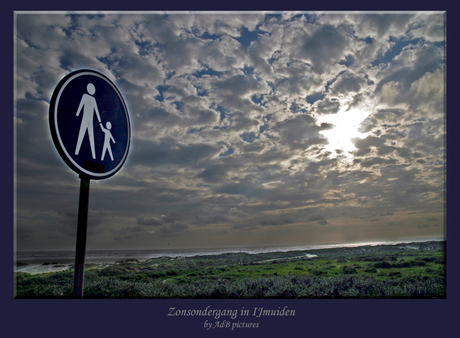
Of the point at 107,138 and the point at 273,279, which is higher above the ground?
the point at 107,138

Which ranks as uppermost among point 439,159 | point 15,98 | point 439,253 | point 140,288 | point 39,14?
point 39,14

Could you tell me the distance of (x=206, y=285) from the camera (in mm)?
6320

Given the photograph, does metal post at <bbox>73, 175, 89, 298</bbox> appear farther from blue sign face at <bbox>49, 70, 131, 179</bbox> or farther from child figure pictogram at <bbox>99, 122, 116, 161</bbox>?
child figure pictogram at <bbox>99, 122, 116, 161</bbox>

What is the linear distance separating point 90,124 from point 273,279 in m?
5.18

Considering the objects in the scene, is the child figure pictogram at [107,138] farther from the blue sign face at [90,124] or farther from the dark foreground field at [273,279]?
the dark foreground field at [273,279]

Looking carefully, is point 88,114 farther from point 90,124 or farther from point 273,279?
point 273,279

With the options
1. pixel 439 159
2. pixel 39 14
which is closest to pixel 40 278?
pixel 39 14

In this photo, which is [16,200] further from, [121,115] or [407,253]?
[407,253]

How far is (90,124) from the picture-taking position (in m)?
4.09

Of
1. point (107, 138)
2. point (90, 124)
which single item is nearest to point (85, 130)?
point (90, 124)

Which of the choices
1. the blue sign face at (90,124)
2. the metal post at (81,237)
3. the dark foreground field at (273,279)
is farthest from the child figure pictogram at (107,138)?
the dark foreground field at (273,279)

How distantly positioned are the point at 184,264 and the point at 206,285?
1.90 m

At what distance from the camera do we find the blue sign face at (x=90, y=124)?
3772 millimetres

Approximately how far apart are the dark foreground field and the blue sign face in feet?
11.2
